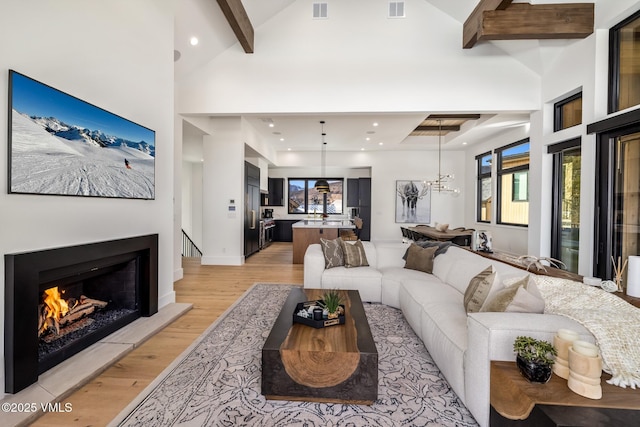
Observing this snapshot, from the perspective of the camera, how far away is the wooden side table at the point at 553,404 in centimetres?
122

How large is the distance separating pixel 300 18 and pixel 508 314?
5.41 metres

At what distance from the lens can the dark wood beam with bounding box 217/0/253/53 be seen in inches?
154

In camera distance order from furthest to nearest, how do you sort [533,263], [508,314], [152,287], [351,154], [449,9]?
1. [351,154]
2. [449,9]
3. [152,287]
4. [533,263]
5. [508,314]

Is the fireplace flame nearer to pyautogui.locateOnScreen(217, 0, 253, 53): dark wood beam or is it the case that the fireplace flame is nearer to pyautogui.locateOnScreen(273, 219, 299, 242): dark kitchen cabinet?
pyautogui.locateOnScreen(217, 0, 253, 53): dark wood beam

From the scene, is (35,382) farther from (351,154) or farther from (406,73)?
(351,154)

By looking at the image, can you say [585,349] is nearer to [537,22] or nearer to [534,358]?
[534,358]

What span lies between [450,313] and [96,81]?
3680 millimetres

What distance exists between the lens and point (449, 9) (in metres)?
4.73

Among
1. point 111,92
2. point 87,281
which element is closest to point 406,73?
point 111,92

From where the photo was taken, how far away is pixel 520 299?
1868mm

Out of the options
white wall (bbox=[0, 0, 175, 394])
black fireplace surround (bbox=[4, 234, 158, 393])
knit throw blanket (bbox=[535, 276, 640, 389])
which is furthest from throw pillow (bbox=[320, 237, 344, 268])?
knit throw blanket (bbox=[535, 276, 640, 389])

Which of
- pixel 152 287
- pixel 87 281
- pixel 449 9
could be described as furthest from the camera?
pixel 449 9

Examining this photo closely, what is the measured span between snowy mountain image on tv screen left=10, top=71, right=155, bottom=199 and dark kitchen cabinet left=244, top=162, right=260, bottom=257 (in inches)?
149

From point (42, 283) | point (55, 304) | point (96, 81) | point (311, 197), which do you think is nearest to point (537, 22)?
point (96, 81)
